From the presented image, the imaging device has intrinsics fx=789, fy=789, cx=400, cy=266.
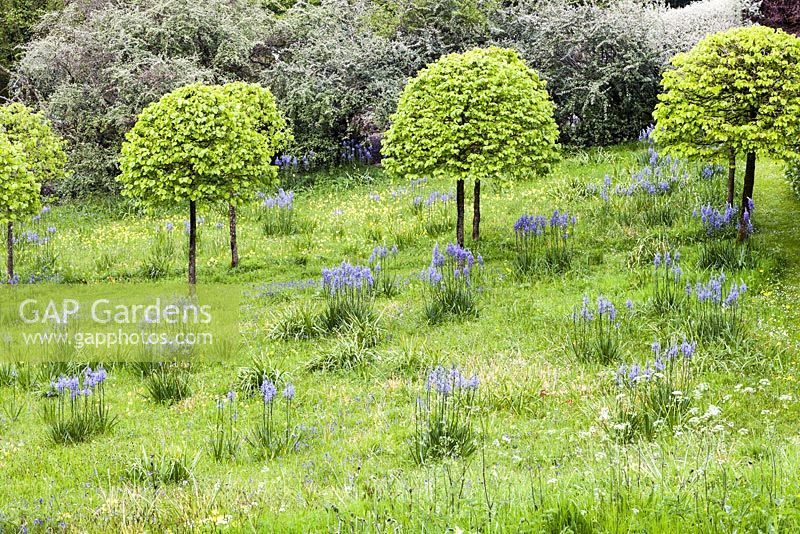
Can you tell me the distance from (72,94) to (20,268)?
18.7ft

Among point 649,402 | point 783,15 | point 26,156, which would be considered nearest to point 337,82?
point 26,156

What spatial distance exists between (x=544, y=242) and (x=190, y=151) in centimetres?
486

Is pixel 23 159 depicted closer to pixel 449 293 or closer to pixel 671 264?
pixel 449 293

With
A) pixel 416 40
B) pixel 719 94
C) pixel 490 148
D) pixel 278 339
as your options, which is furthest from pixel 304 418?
pixel 416 40

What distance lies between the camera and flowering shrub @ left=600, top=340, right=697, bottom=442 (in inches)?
225

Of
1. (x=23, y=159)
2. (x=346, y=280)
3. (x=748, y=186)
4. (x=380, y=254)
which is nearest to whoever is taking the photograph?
(x=346, y=280)

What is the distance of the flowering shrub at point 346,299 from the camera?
8.68 meters

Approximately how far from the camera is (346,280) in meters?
9.01

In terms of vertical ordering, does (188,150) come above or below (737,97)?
below

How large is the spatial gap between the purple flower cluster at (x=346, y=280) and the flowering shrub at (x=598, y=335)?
2.49 metres

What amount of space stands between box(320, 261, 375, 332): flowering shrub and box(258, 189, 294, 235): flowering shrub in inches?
161

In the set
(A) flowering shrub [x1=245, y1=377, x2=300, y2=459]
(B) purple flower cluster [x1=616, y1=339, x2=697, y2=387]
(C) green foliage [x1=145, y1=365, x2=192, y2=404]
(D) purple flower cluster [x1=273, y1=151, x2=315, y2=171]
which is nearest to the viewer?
(A) flowering shrub [x1=245, y1=377, x2=300, y2=459]

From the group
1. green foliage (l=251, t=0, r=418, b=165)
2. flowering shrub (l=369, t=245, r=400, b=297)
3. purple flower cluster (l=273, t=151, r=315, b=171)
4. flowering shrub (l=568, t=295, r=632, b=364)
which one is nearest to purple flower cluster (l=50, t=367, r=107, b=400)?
flowering shrub (l=369, t=245, r=400, b=297)

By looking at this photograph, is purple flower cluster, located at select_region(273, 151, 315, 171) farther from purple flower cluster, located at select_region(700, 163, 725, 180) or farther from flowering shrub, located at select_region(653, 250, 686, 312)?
flowering shrub, located at select_region(653, 250, 686, 312)
